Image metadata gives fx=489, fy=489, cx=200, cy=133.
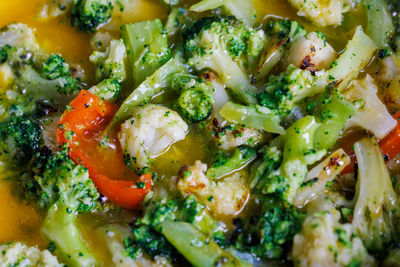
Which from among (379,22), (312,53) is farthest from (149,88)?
(379,22)

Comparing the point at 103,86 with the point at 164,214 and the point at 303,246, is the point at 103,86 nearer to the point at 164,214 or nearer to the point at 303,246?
the point at 164,214

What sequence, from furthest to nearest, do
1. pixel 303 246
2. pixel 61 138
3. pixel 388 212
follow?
pixel 61 138, pixel 388 212, pixel 303 246

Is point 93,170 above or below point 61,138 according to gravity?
below

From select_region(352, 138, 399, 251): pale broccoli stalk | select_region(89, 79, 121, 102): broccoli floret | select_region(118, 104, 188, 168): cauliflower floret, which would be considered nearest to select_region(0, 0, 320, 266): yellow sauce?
select_region(118, 104, 188, 168): cauliflower floret

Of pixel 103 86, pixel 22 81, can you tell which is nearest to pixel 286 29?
pixel 103 86

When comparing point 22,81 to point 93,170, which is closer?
point 93,170

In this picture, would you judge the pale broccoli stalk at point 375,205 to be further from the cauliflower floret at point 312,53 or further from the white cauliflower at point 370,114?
the cauliflower floret at point 312,53

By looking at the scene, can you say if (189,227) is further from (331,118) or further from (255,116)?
(331,118)

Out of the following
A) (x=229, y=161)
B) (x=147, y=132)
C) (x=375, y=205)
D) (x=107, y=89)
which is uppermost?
(x=107, y=89)

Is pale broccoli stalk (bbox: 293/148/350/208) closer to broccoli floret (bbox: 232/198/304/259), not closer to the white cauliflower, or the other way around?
broccoli floret (bbox: 232/198/304/259)
